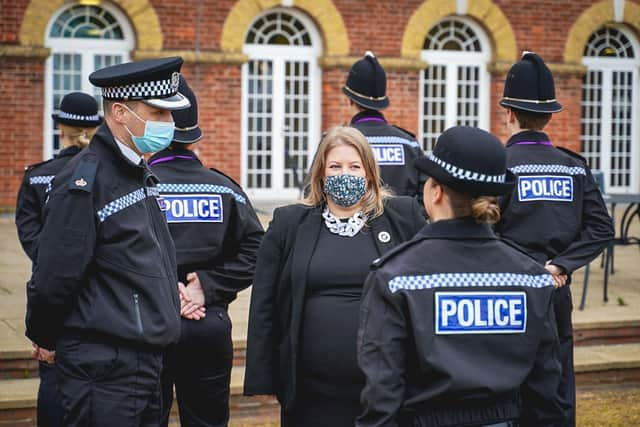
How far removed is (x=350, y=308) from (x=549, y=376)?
113cm

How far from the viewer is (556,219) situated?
5.88 meters

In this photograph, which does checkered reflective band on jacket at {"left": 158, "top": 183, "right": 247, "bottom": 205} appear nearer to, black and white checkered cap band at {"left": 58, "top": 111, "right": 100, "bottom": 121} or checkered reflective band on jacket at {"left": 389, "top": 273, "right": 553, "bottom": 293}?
black and white checkered cap band at {"left": 58, "top": 111, "right": 100, "bottom": 121}

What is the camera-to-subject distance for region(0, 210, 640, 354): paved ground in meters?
8.13

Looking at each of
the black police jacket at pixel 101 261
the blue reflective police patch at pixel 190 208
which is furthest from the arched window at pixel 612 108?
the black police jacket at pixel 101 261

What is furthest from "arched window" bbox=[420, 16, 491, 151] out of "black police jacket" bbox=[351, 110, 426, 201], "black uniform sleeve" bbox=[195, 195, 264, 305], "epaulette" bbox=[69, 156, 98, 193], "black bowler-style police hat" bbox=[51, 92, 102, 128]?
"epaulette" bbox=[69, 156, 98, 193]

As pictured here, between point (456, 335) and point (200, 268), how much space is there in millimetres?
2266

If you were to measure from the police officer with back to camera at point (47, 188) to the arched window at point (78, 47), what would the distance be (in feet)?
34.5

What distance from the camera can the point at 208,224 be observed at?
5340 millimetres

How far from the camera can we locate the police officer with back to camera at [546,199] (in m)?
5.84

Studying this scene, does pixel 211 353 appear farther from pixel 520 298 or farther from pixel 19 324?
pixel 19 324

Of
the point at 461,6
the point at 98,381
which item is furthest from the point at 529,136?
the point at 461,6

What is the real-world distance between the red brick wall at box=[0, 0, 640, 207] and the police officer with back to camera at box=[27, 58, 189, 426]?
1263cm

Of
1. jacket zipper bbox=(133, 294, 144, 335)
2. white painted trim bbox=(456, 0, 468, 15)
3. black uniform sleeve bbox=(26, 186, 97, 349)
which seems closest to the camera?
black uniform sleeve bbox=(26, 186, 97, 349)

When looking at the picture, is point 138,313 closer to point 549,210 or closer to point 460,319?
point 460,319
